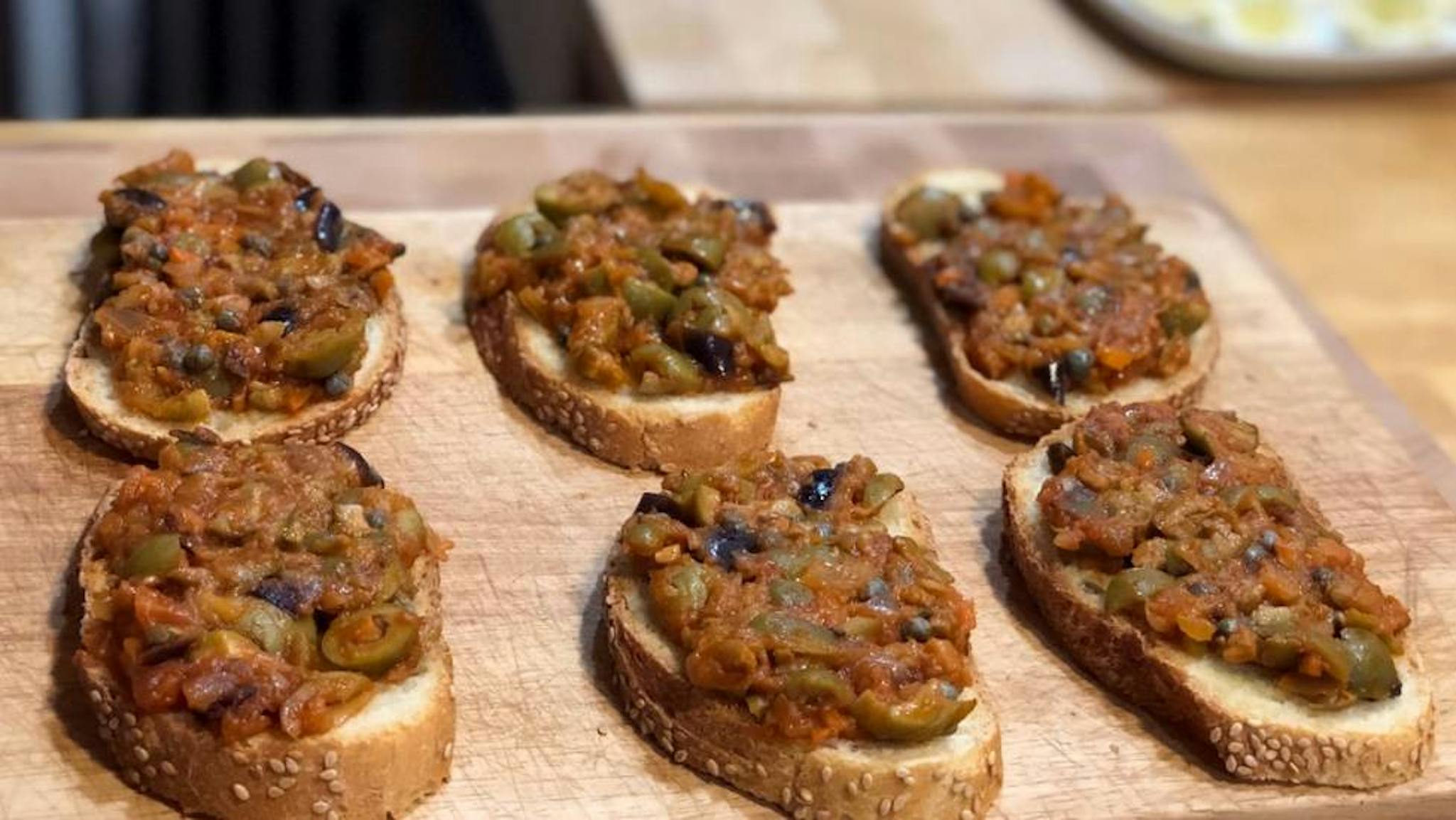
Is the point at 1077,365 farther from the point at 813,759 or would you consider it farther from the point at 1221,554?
the point at 813,759

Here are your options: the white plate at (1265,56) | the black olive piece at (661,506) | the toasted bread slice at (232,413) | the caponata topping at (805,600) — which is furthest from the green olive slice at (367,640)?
the white plate at (1265,56)

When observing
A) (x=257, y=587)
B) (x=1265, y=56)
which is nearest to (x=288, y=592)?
(x=257, y=587)

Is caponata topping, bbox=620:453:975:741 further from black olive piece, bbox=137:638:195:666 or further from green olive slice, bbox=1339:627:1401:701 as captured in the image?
black olive piece, bbox=137:638:195:666

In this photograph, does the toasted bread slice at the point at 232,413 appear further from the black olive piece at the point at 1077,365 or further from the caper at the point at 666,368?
the black olive piece at the point at 1077,365

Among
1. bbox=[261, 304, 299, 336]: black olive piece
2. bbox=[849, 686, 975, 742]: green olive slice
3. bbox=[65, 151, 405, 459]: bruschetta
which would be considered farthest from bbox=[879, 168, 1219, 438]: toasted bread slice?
bbox=[261, 304, 299, 336]: black olive piece

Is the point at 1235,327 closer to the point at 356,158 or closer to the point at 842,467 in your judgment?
the point at 842,467

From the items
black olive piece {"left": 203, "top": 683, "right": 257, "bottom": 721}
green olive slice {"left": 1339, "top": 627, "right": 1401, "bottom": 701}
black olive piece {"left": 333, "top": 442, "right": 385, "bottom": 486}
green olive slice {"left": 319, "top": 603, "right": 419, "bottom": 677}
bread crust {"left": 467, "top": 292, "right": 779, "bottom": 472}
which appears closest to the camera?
black olive piece {"left": 203, "top": 683, "right": 257, "bottom": 721}
